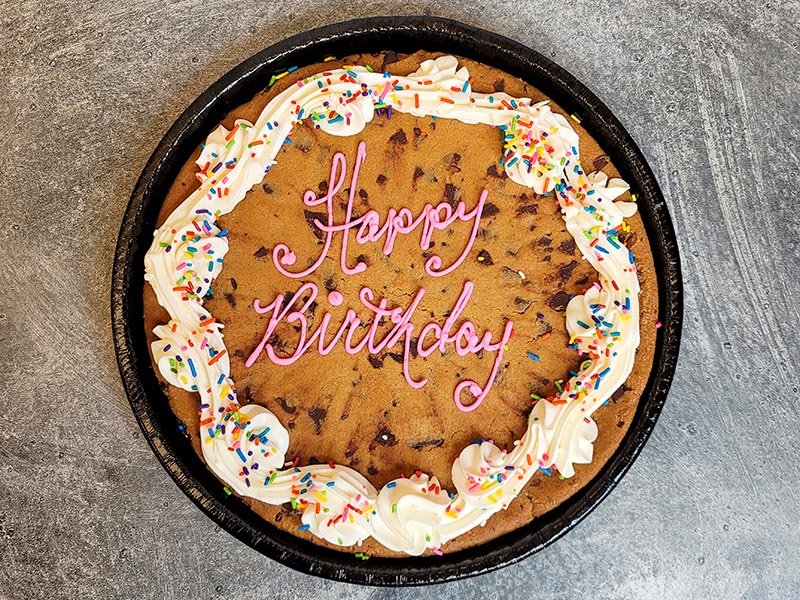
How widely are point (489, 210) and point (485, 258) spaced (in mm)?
189

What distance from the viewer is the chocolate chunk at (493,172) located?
2502 millimetres

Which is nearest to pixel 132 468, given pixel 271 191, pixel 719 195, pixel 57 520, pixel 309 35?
pixel 57 520

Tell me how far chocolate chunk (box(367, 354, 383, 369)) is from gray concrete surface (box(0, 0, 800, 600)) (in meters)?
1.08

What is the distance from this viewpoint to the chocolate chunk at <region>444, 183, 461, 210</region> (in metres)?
2.50

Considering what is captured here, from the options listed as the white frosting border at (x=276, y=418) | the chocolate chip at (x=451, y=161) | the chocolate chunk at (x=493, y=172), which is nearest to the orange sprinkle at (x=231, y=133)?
the white frosting border at (x=276, y=418)

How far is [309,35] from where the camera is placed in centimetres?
253

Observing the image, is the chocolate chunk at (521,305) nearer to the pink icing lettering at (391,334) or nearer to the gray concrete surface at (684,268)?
the pink icing lettering at (391,334)

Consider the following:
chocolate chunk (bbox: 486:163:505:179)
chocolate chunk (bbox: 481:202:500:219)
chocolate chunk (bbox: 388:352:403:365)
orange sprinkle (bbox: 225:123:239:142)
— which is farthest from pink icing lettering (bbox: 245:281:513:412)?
orange sprinkle (bbox: 225:123:239:142)

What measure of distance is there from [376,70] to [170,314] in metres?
1.24

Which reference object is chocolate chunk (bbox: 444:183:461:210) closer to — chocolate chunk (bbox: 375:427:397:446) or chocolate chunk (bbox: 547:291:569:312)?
chocolate chunk (bbox: 547:291:569:312)

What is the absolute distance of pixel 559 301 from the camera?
2521 mm

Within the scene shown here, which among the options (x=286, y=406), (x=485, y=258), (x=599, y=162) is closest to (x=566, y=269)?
(x=485, y=258)

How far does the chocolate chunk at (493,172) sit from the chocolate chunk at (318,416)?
113 centimetres

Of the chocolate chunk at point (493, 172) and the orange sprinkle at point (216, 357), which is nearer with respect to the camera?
the orange sprinkle at point (216, 357)
